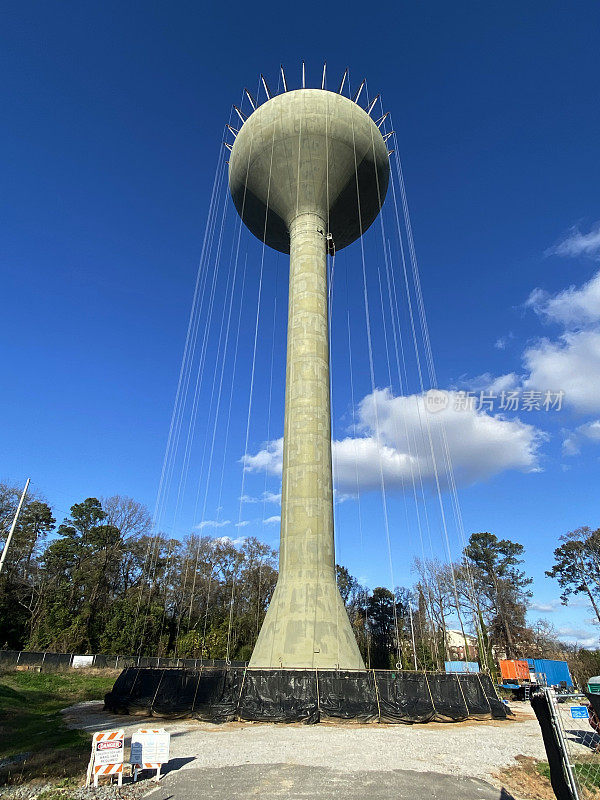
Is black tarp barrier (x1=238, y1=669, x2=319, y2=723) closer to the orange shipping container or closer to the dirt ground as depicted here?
the dirt ground

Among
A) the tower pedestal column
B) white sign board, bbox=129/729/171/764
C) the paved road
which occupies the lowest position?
the paved road

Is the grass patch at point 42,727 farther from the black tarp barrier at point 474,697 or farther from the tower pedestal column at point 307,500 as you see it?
the black tarp barrier at point 474,697

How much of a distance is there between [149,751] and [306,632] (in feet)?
32.0

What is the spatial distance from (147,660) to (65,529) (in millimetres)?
18211

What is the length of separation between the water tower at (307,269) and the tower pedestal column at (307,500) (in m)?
0.04

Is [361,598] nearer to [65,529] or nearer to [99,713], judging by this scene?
[65,529]

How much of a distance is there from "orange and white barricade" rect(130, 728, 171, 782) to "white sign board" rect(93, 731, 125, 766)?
0.44 m

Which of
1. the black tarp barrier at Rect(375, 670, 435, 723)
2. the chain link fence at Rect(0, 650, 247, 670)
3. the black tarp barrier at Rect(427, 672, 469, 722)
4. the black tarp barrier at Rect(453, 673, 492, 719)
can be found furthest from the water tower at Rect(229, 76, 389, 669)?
the chain link fence at Rect(0, 650, 247, 670)

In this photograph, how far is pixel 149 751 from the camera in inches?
329

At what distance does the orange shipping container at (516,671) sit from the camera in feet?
92.7

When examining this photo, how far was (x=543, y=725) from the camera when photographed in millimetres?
4531

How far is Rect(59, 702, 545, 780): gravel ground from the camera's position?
964 cm

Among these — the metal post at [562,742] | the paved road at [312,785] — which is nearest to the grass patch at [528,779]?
the paved road at [312,785]

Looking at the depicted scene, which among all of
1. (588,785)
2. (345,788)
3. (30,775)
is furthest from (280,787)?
(588,785)
